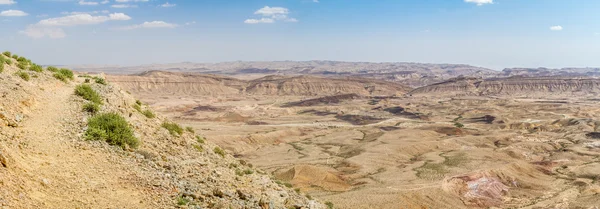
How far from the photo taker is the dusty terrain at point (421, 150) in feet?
145

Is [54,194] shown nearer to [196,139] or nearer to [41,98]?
[41,98]

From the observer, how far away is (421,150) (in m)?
70.8

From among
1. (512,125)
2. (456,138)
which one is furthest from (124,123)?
(512,125)

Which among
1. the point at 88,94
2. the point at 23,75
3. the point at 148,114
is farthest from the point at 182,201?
the point at 23,75

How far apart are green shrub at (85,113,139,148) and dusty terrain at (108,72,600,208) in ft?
79.5

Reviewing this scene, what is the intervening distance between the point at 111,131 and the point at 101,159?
178 cm

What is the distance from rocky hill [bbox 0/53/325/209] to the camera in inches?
426

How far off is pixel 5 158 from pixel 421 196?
36.7 meters

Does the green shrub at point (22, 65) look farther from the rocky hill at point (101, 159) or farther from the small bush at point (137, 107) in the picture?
the small bush at point (137, 107)

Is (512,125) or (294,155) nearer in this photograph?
(294,155)

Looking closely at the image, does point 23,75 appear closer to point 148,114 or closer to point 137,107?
point 137,107

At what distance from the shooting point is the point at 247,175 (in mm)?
17891

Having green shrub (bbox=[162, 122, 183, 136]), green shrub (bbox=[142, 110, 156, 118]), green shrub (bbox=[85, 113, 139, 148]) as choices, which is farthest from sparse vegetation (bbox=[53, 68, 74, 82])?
green shrub (bbox=[85, 113, 139, 148])

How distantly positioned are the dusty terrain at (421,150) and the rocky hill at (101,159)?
21.6m
